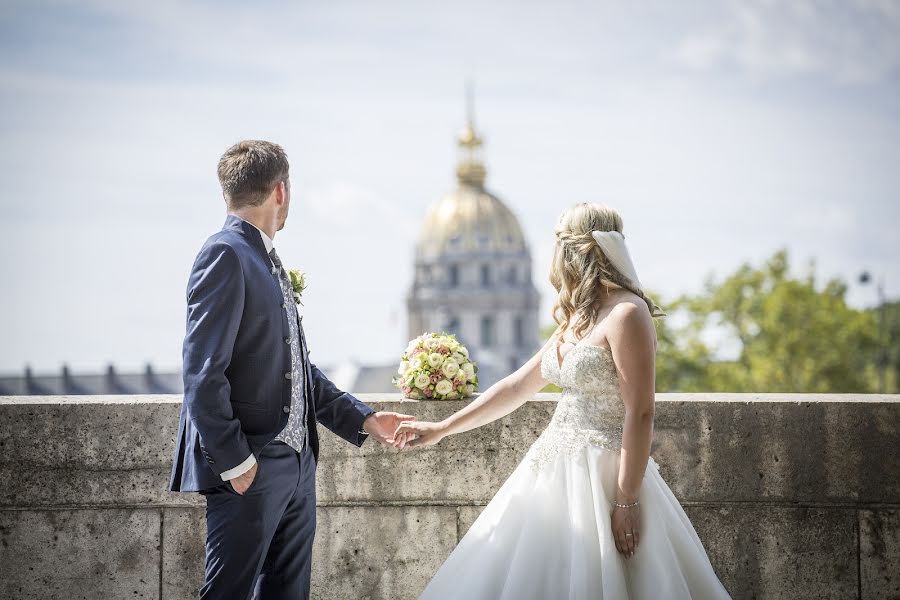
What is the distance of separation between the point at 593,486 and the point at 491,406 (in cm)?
80

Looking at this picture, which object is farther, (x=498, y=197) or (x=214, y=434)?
(x=498, y=197)

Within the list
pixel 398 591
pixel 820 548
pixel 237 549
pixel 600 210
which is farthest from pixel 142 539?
pixel 820 548

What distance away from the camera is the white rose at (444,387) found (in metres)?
5.27

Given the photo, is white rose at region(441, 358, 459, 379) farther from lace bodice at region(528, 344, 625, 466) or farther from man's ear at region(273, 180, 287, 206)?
man's ear at region(273, 180, 287, 206)

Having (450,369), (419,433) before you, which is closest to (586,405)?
(419,433)

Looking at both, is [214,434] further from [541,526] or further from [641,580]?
[641,580]

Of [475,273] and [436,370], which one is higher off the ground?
[475,273]

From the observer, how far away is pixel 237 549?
379 cm

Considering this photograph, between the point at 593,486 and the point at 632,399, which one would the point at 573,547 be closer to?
the point at 593,486

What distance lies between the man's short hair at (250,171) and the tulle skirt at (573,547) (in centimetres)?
149

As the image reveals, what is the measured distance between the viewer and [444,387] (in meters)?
5.27

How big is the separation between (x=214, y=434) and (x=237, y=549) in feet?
1.48

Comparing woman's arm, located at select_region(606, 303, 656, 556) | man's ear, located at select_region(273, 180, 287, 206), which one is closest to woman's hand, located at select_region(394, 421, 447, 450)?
woman's arm, located at select_region(606, 303, 656, 556)

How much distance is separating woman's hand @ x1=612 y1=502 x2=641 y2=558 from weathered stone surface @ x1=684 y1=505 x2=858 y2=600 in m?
1.43
